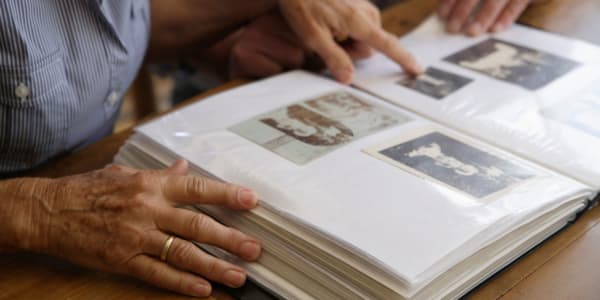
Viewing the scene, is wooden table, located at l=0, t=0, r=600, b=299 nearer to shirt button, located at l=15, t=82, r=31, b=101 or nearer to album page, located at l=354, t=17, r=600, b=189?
album page, located at l=354, t=17, r=600, b=189

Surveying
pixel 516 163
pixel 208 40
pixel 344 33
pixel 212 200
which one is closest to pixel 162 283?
pixel 212 200

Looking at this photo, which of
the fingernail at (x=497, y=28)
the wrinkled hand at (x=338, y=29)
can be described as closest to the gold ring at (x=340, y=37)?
the wrinkled hand at (x=338, y=29)

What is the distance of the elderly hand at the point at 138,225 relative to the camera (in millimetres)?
582

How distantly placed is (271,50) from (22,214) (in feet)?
1.65

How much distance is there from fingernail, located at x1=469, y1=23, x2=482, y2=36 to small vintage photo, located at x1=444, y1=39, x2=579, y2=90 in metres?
0.04

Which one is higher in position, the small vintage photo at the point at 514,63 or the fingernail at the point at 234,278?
the small vintage photo at the point at 514,63

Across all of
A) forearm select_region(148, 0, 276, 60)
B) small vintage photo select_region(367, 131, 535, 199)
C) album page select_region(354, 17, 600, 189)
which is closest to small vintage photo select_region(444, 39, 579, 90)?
album page select_region(354, 17, 600, 189)

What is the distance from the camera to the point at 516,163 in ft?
2.22

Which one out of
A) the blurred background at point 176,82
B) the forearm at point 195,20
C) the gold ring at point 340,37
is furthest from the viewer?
the blurred background at point 176,82

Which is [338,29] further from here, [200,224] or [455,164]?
[200,224]

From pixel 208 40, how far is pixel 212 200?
598mm

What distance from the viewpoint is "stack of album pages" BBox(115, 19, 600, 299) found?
54 cm

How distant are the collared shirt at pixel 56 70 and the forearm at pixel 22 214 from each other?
152mm

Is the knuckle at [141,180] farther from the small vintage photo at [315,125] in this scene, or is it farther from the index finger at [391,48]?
the index finger at [391,48]
